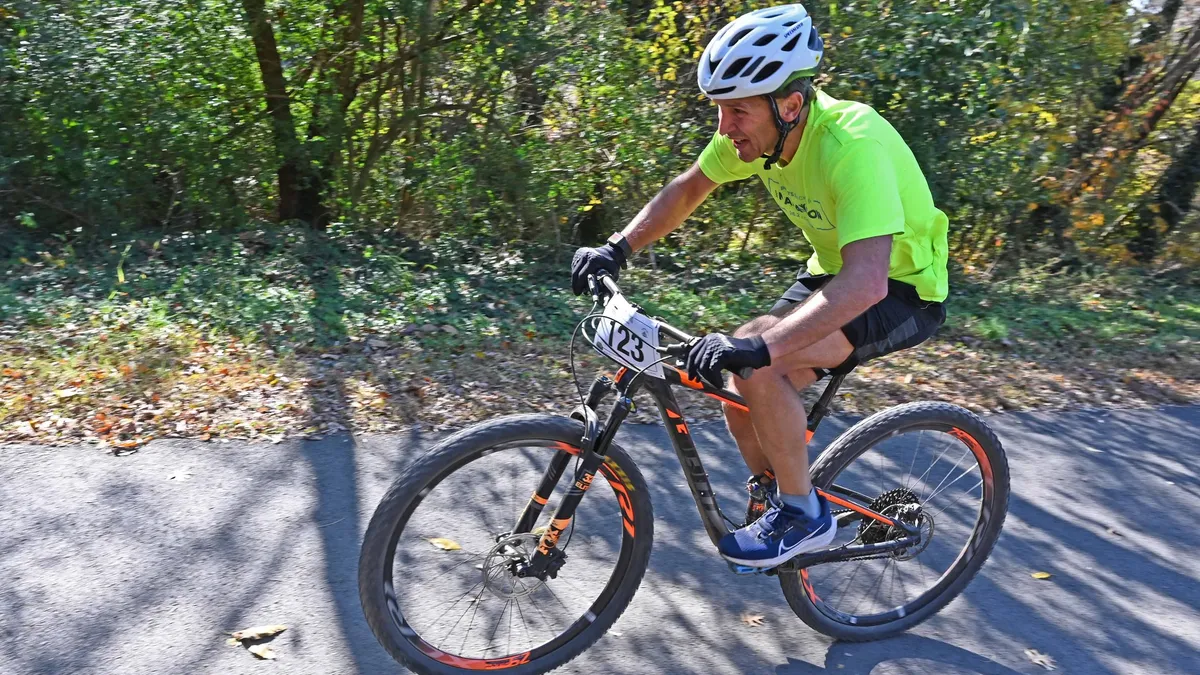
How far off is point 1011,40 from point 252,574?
7.13 meters

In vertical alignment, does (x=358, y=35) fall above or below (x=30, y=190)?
above

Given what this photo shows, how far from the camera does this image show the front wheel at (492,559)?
9.59 feet

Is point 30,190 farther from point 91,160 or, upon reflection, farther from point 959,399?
point 959,399

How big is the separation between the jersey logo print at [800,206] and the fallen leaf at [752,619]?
149 cm

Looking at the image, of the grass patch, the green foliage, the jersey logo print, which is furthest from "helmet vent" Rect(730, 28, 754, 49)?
→ the green foliage

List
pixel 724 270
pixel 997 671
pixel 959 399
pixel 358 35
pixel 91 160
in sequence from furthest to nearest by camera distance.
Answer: pixel 724 270 < pixel 358 35 < pixel 91 160 < pixel 959 399 < pixel 997 671

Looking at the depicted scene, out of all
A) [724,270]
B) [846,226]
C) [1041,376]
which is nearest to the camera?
[846,226]

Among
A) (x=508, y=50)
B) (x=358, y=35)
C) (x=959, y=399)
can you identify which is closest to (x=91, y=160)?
(x=358, y=35)

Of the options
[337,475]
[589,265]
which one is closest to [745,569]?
[589,265]

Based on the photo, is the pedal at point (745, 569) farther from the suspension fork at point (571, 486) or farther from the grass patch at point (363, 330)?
the grass patch at point (363, 330)

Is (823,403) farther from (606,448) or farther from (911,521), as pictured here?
(606,448)

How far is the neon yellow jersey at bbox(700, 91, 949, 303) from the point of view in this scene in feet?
9.59

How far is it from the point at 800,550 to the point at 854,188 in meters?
1.25

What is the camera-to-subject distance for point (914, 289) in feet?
10.9
